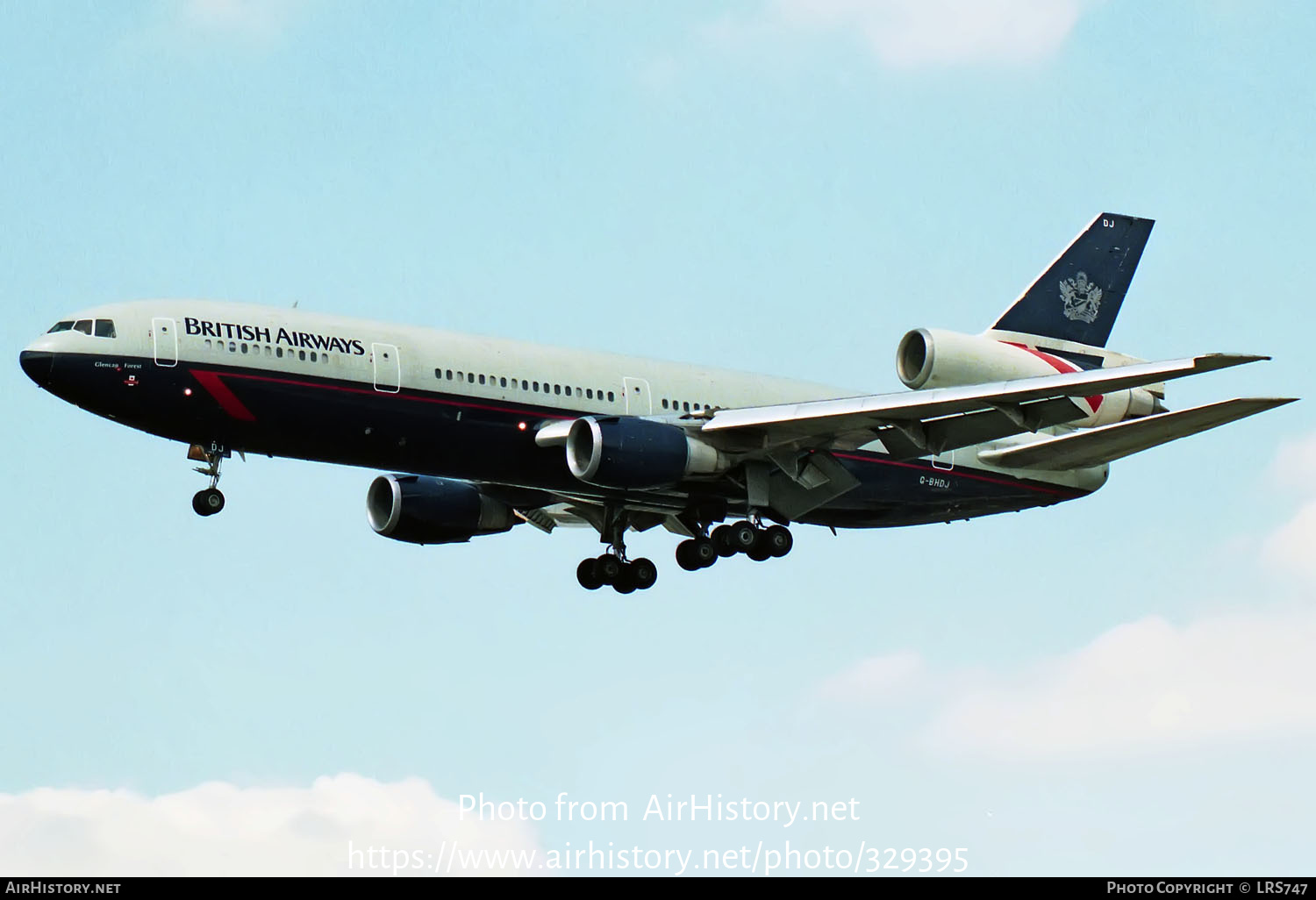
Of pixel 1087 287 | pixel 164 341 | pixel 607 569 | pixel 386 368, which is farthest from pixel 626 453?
pixel 1087 287

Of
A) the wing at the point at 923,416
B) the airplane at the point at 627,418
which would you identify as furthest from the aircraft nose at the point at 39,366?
the wing at the point at 923,416

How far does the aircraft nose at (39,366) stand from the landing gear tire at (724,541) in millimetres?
14752

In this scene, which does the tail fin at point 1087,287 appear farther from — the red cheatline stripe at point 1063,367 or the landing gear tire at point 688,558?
the landing gear tire at point 688,558

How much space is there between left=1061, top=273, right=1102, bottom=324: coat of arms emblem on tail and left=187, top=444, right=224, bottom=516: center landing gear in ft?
68.4

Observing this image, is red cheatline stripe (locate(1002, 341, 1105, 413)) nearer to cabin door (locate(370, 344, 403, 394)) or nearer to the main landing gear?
the main landing gear

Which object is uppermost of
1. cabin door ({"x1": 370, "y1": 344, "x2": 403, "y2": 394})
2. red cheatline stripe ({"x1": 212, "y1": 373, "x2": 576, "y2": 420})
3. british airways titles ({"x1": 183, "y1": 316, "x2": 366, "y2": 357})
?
british airways titles ({"x1": 183, "y1": 316, "x2": 366, "y2": 357})

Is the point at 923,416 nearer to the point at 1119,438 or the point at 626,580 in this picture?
the point at 1119,438

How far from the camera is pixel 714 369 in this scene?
147 feet

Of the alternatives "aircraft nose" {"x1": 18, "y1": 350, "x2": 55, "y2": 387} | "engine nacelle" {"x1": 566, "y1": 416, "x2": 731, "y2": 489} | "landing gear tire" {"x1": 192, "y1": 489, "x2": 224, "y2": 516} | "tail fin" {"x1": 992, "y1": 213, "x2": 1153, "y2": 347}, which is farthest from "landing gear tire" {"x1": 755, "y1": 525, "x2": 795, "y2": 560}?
"aircraft nose" {"x1": 18, "y1": 350, "x2": 55, "y2": 387}

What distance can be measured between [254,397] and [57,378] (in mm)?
3746

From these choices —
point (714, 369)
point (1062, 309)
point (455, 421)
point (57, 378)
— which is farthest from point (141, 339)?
point (1062, 309)

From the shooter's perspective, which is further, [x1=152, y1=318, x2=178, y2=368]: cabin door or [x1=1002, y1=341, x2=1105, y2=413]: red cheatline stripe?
[x1=1002, y1=341, x2=1105, y2=413]: red cheatline stripe

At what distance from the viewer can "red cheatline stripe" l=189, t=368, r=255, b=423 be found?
1521 inches

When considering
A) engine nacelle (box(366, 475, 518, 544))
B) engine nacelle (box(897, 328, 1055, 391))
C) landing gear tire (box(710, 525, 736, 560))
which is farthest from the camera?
engine nacelle (box(366, 475, 518, 544))
